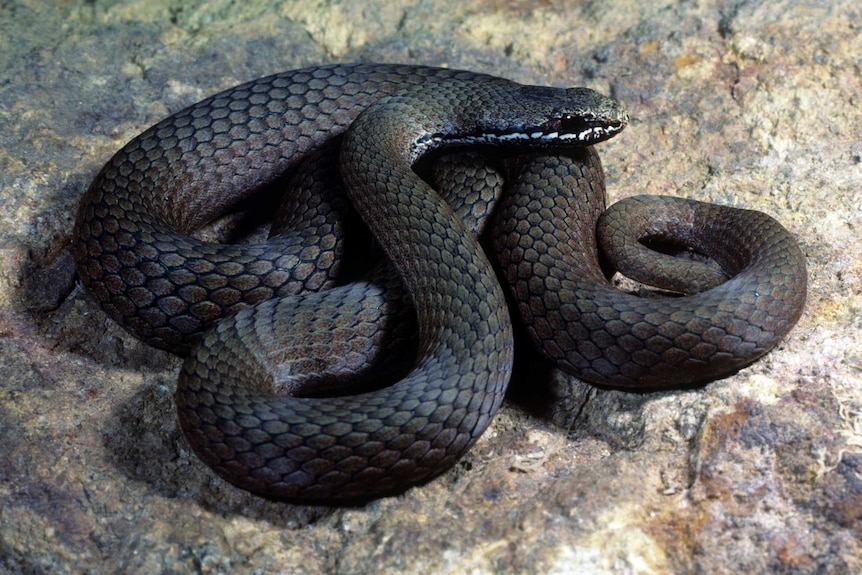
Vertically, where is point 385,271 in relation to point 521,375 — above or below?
above

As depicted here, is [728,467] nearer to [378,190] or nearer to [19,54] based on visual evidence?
[378,190]

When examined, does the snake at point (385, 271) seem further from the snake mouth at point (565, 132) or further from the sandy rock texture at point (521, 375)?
the sandy rock texture at point (521, 375)

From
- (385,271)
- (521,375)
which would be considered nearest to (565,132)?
(385,271)

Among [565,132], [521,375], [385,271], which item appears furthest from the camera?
[565,132]

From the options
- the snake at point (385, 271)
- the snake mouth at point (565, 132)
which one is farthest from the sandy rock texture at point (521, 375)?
the snake mouth at point (565, 132)

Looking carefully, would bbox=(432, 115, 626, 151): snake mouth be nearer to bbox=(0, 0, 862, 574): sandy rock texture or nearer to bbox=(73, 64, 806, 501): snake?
bbox=(73, 64, 806, 501): snake

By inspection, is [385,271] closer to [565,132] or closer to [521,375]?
[521,375]

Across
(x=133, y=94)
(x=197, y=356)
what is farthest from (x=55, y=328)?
(x=133, y=94)
